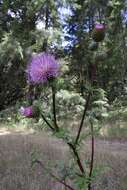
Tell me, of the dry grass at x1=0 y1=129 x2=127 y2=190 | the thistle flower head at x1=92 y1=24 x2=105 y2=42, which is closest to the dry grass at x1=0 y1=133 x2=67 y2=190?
the dry grass at x1=0 y1=129 x2=127 y2=190

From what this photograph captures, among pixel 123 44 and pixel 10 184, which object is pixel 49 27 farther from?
Answer: pixel 10 184

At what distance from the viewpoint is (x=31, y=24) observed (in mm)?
21656

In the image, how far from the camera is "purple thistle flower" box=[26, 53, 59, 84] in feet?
11.5

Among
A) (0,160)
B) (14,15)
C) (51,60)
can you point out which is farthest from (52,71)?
(14,15)

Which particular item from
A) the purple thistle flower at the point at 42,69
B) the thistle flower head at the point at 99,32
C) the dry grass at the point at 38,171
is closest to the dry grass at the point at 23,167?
the dry grass at the point at 38,171

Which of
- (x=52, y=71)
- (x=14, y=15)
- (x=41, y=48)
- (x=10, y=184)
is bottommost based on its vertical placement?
(x=10, y=184)

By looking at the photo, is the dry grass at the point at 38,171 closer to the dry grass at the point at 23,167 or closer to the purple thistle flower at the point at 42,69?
the dry grass at the point at 23,167

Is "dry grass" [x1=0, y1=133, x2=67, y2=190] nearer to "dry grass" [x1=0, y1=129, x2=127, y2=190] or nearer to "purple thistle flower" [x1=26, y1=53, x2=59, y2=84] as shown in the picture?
"dry grass" [x1=0, y1=129, x2=127, y2=190]

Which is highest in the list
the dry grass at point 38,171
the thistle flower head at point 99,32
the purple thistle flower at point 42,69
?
the thistle flower head at point 99,32

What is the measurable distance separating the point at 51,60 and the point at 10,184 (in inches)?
114

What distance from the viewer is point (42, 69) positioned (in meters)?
3.51

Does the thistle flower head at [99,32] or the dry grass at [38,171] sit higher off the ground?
the thistle flower head at [99,32]

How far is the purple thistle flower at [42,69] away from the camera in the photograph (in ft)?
11.5

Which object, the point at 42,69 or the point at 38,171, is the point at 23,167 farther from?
the point at 42,69
